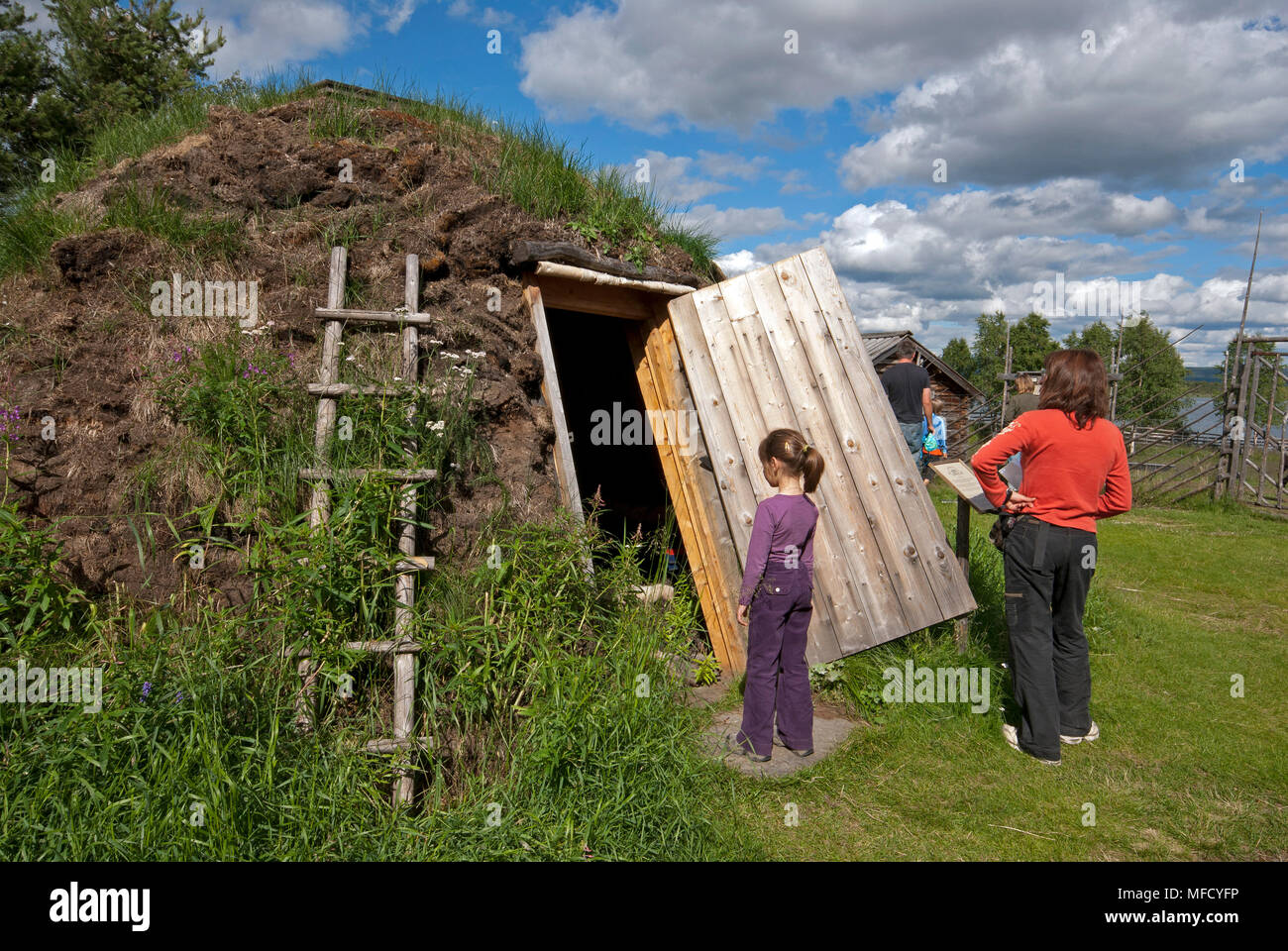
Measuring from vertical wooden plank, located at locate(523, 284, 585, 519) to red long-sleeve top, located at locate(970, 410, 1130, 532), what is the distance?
7.71 feet

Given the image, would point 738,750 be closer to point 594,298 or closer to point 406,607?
point 406,607

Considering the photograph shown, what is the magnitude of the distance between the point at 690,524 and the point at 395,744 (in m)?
2.64

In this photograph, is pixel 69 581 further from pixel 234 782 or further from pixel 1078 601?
pixel 1078 601

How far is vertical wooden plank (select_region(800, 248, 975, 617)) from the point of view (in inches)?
191

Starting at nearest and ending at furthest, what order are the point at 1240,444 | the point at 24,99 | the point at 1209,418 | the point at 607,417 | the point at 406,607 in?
the point at 406,607, the point at 607,417, the point at 1240,444, the point at 24,99, the point at 1209,418

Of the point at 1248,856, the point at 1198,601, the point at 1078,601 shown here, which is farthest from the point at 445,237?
the point at 1198,601

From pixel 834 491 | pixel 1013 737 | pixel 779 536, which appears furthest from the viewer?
pixel 834 491

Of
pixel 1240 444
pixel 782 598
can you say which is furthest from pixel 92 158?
pixel 1240 444

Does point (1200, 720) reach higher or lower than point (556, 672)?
lower

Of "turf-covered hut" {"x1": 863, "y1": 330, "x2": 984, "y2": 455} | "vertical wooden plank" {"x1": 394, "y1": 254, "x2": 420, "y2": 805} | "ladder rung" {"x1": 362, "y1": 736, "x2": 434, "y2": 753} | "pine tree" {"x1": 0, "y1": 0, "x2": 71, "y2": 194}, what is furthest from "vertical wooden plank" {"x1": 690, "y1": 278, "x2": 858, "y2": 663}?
"turf-covered hut" {"x1": 863, "y1": 330, "x2": 984, "y2": 455}

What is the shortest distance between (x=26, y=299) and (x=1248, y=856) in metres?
7.03

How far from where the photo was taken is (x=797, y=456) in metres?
3.74

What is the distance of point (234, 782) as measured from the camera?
9.24ft

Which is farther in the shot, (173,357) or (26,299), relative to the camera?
(26,299)
